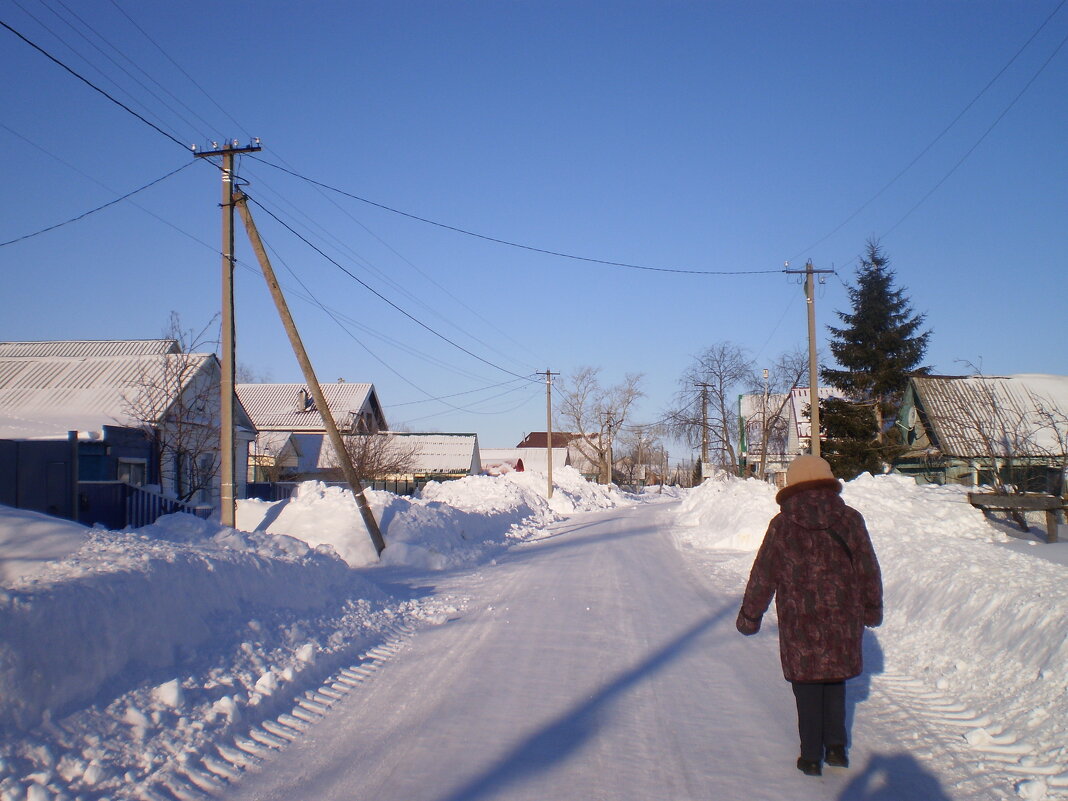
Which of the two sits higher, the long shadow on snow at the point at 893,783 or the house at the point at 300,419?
the house at the point at 300,419

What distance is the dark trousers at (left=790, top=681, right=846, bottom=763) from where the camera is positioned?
4902 millimetres

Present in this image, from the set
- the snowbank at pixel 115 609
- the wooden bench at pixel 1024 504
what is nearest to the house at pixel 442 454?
the wooden bench at pixel 1024 504

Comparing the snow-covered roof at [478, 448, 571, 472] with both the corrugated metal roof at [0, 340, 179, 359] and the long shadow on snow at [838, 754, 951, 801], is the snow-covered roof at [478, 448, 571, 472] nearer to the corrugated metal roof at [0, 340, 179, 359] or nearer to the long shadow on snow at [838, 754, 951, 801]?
the corrugated metal roof at [0, 340, 179, 359]

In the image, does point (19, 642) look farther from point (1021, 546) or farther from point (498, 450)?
point (498, 450)

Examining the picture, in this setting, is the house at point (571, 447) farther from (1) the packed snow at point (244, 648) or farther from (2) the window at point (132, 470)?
(1) the packed snow at point (244, 648)

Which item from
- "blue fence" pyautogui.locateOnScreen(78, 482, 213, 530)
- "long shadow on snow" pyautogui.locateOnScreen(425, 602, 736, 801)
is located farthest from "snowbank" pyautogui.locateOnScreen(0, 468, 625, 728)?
"blue fence" pyautogui.locateOnScreen(78, 482, 213, 530)

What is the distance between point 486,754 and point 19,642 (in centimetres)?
288

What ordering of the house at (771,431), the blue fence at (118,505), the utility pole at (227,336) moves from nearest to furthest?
the utility pole at (227,336), the blue fence at (118,505), the house at (771,431)

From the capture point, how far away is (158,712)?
5.39 m

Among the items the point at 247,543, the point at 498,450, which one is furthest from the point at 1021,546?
the point at 498,450

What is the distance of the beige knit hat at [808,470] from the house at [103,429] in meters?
14.8

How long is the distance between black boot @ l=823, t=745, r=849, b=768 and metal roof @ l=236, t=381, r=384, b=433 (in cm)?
4943

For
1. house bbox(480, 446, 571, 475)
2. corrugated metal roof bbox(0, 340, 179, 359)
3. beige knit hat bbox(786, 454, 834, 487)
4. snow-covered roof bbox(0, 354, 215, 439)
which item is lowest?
house bbox(480, 446, 571, 475)

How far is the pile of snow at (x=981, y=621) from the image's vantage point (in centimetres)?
559
